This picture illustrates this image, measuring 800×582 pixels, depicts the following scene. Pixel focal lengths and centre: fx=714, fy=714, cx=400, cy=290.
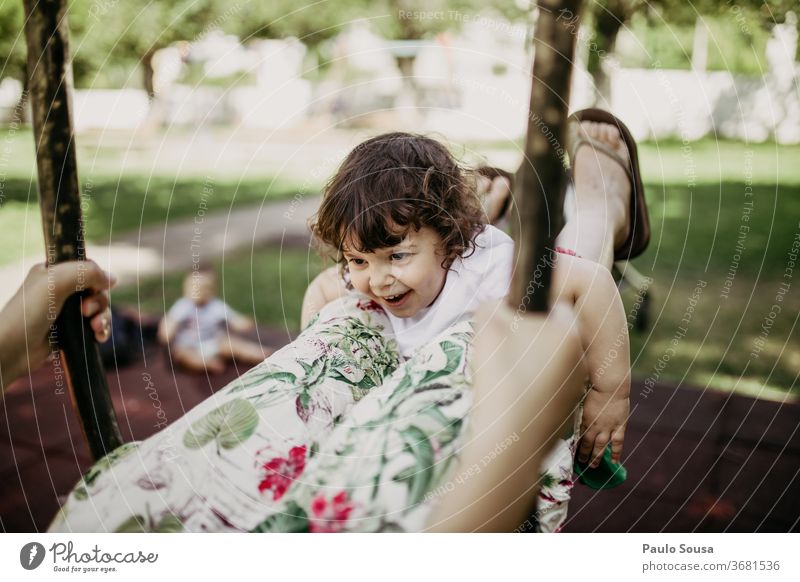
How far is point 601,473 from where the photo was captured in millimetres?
792

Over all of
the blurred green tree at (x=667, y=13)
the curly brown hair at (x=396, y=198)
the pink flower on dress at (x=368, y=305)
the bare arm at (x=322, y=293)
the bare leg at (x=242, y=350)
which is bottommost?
the bare leg at (x=242, y=350)

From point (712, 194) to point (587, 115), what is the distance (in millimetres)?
2295

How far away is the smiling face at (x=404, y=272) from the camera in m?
0.75

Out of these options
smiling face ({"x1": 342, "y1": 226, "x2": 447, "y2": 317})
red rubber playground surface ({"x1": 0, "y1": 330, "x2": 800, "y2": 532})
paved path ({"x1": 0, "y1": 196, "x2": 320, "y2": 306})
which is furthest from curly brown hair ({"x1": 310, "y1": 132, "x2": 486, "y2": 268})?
paved path ({"x1": 0, "y1": 196, "x2": 320, "y2": 306})

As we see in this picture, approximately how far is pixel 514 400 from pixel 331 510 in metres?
0.18

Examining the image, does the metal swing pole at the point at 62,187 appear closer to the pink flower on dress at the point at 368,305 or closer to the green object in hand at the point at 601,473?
the pink flower on dress at the point at 368,305

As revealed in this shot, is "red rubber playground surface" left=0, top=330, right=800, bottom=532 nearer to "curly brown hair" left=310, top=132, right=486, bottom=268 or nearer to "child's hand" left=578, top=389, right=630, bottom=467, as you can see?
"child's hand" left=578, top=389, right=630, bottom=467

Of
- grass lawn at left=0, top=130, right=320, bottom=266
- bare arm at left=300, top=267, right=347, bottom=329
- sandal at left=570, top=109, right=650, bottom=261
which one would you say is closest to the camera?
bare arm at left=300, top=267, right=347, bottom=329

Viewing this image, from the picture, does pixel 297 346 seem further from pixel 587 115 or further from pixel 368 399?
pixel 587 115

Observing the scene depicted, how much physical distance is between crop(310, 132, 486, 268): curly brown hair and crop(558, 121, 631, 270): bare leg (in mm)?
170

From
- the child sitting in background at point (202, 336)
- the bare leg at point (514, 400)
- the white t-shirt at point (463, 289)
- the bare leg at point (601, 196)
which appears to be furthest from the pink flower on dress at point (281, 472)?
the child sitting in background at point (202, 336)

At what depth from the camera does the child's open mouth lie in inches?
30.3

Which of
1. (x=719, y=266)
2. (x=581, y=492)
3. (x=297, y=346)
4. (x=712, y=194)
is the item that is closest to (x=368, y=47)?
(x=297, y=346)

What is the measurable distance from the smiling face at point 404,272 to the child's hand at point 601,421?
0.20 m
